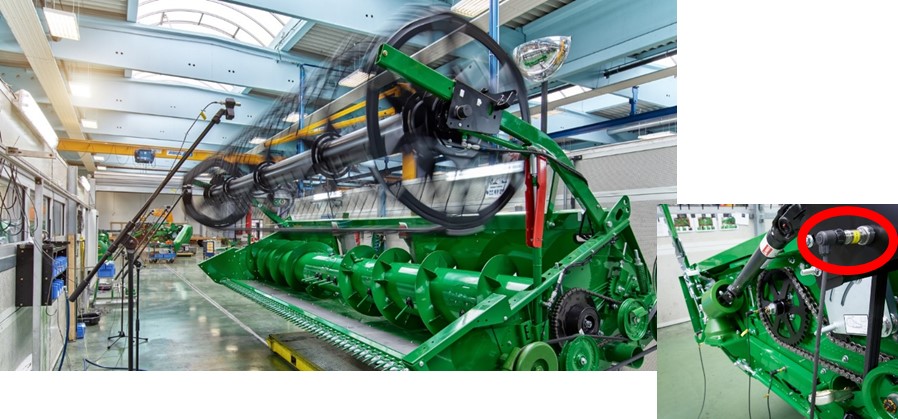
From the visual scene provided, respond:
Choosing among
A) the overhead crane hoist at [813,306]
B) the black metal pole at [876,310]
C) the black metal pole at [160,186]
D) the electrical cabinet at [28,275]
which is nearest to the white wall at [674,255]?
the overhead crane hoist at [813,306]

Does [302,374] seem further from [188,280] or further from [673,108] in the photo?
[673,108]

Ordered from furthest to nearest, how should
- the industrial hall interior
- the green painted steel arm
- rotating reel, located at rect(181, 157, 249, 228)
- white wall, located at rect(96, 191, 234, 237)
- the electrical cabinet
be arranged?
1. rotating reel, located at rect(181, 157, 249, 228)
2. white wall, located at rect(96, 191, 234, 237)
3. the electrical cabinet
4. the industrial hall interior
5. the green painted steel arm

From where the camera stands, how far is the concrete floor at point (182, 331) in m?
3.72

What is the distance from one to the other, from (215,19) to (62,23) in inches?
28.2

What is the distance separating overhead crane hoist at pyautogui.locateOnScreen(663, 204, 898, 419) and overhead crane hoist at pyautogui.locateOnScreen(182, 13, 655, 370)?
438 mm

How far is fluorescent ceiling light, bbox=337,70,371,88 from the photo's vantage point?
6.84ft

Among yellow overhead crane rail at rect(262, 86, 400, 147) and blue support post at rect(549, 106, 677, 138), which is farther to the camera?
blue support post at rect(549, 106, 677, 138)

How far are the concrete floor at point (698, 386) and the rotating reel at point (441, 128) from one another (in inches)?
64.0

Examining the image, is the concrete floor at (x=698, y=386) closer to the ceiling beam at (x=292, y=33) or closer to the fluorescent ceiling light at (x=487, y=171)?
the fluorescent ceiling light at (x=487, y=171)

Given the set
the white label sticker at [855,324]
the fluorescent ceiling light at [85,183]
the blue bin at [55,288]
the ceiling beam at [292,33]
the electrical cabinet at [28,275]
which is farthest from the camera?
the fluorescent ceiling light at [85,183]

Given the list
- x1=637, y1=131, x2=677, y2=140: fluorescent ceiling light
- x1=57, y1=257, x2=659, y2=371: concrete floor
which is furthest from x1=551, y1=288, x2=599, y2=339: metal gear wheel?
x1=637, y1=131, x2=677, y2=140: fluorescent ceiling light

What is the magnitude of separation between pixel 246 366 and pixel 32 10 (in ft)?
7.99

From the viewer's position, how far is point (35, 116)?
2621 mm

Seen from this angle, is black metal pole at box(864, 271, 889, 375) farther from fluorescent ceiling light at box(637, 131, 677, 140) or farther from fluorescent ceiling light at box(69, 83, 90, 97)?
fluorescent ceiling light at box(69, 83, 90, 97)
